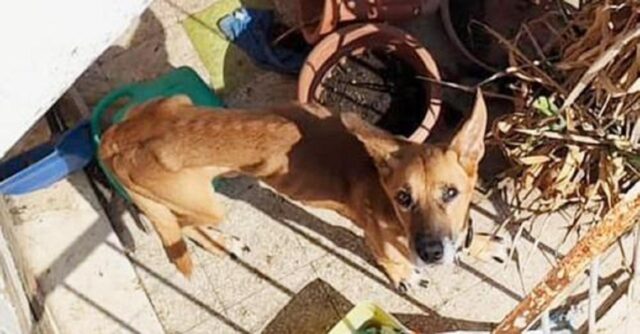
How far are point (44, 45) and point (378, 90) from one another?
7.54 feet

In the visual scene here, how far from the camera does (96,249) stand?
4027 mm

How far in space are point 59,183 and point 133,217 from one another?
0.89ft

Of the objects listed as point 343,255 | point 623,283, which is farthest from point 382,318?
point 623,283

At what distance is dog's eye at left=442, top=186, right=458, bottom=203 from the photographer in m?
3.24

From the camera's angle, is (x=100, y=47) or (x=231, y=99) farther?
(x=231, y=99)

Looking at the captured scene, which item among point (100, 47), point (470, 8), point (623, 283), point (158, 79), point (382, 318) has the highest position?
point (100, 47)

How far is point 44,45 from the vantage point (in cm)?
174

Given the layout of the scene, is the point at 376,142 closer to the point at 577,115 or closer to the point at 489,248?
the point at 577,115

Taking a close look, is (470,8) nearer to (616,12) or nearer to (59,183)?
(616,12)

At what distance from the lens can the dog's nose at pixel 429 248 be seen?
3242mm

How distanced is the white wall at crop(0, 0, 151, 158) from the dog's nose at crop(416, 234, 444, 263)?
1.53 meters

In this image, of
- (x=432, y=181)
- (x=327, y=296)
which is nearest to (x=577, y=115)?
(x=432, y=181)

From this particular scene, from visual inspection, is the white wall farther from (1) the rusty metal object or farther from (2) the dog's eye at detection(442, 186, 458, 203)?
(2) the dog's eye at detection(442, 186, 458, 203)

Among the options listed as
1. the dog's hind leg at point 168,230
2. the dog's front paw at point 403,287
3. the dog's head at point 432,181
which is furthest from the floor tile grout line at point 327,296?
the dog's head at point 432,181
